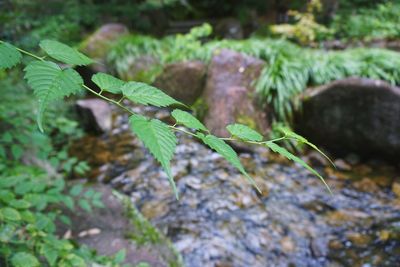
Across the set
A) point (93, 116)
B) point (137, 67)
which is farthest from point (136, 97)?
point (137, 67)

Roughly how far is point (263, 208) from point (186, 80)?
2435 millimetres

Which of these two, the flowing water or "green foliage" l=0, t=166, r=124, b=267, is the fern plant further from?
the flowing water

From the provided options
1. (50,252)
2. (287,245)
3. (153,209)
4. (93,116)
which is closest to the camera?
(50,252)

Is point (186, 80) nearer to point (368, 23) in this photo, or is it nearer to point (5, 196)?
point (5, 196)

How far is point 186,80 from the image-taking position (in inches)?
185

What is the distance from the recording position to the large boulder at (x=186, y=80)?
4652 millimetres

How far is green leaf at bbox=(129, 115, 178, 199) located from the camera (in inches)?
20.5

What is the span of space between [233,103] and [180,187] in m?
1.34

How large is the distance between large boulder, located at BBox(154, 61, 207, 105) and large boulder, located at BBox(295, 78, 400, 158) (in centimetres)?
147

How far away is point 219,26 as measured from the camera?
848 cm

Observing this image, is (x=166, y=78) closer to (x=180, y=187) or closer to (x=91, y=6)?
(x=180, y=187)

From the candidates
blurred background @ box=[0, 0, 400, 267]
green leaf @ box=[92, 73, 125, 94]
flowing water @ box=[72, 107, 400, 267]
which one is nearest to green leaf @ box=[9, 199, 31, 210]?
blurred background @ box=[0, 0, 400, 267]

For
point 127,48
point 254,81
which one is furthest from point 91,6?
point 254,81

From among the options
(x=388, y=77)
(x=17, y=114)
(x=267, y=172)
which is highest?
(x=17, y=114)
